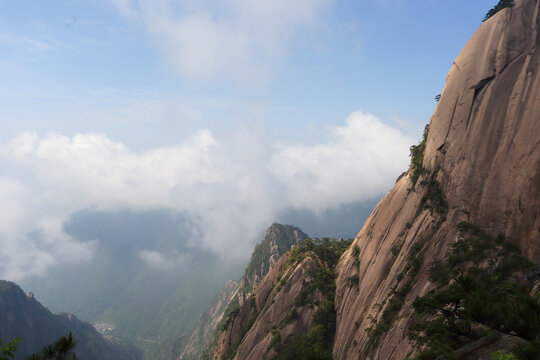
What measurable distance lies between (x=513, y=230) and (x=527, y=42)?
27167mm

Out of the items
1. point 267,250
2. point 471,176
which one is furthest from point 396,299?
point 267,250

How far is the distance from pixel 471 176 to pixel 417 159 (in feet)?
41.7

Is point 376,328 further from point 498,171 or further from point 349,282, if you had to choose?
point 498,171

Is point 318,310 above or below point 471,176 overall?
below

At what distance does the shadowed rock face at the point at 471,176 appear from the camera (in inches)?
1486

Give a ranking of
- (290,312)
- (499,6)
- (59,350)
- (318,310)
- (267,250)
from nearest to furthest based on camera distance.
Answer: (59,350)
(499,6)
(318,310)
(290,312)
(267,250)

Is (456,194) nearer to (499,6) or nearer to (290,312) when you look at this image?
(499,6)

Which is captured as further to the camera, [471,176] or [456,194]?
[456,194]

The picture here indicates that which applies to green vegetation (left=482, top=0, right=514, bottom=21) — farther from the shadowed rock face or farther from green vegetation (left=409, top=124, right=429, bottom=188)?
green vegetation (left=409, top=124, right=429, bottom=188)

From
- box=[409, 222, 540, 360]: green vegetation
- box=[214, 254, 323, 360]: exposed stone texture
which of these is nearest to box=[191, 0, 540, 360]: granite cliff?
box=[214, 254, 323, 360]: exposed stone texture

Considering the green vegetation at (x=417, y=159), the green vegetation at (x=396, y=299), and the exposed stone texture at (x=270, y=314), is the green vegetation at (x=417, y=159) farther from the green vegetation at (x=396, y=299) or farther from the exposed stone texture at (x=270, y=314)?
the exposed stone texture at (x=270, y=314)

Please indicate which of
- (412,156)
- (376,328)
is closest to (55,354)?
(376,328)

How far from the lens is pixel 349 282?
58.9 metres

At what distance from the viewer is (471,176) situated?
1678 inches
